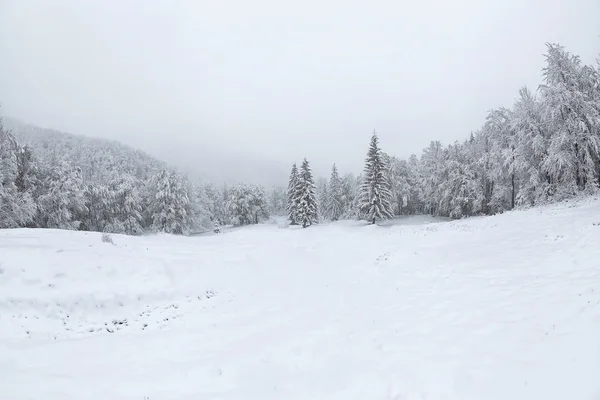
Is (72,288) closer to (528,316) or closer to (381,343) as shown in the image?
(381,343)

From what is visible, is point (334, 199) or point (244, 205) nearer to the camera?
point (244, 205)

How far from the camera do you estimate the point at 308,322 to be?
12125 millimetres

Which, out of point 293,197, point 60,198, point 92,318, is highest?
point 60,198

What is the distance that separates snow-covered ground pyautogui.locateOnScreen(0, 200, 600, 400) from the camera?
23.7ft

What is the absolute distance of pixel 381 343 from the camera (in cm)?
954

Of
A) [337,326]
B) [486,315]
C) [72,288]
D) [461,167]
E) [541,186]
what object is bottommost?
[337,326]

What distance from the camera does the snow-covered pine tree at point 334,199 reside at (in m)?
73.4

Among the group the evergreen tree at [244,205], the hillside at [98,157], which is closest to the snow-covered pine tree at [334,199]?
the evergreen tree at [244,205]

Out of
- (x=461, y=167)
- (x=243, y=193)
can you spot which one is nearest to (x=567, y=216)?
(x=461, y=167)

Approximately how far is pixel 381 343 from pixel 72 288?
11993mm

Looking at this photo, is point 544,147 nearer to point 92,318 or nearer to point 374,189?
point 374,189

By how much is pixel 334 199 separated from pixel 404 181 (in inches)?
659

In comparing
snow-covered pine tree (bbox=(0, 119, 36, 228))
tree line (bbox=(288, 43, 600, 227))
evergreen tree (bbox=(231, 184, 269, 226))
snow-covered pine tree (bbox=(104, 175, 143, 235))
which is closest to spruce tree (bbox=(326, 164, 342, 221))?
evergreen tree (bbox=(231, 184, 269, 226))

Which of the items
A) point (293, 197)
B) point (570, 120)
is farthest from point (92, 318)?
point (293, 197)
